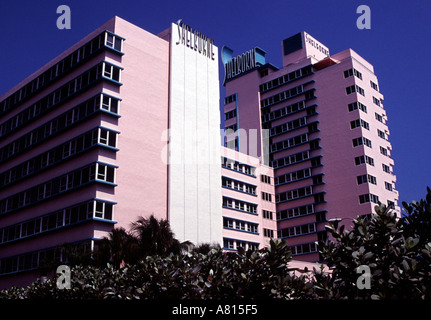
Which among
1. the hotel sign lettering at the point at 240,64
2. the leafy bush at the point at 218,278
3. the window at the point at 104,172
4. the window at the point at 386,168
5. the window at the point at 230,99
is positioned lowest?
the leafy bush at the point at 218,278

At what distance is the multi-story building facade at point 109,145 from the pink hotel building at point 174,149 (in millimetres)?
204

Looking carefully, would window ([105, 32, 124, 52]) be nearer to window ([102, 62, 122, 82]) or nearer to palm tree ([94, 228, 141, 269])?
window ([102, 62, 122, 82])

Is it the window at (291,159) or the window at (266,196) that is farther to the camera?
the window at (291,159)

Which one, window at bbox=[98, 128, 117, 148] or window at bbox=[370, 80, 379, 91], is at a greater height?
window at bbox=[370, 80, 379, 91]

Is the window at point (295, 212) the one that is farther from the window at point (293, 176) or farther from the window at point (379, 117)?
the window at point (379, 117)

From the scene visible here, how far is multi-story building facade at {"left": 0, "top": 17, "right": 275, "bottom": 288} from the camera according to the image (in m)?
54.7

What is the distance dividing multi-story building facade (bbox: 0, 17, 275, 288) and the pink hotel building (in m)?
0.20

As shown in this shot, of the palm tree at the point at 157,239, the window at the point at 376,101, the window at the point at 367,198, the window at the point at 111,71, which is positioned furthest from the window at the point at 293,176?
the palm tree at the point at 157,239

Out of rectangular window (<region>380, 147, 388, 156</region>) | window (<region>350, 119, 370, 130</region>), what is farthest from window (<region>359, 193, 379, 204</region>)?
window (<region>350, 119, 370, 130</region>)

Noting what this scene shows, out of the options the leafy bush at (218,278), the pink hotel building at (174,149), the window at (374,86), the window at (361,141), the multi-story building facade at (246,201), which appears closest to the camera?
the leafy bush at (218,278)

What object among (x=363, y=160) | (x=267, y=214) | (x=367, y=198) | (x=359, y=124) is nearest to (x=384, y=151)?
(x=359, y=124)

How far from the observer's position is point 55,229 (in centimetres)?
5469

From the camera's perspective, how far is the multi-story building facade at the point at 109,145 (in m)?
54.7
